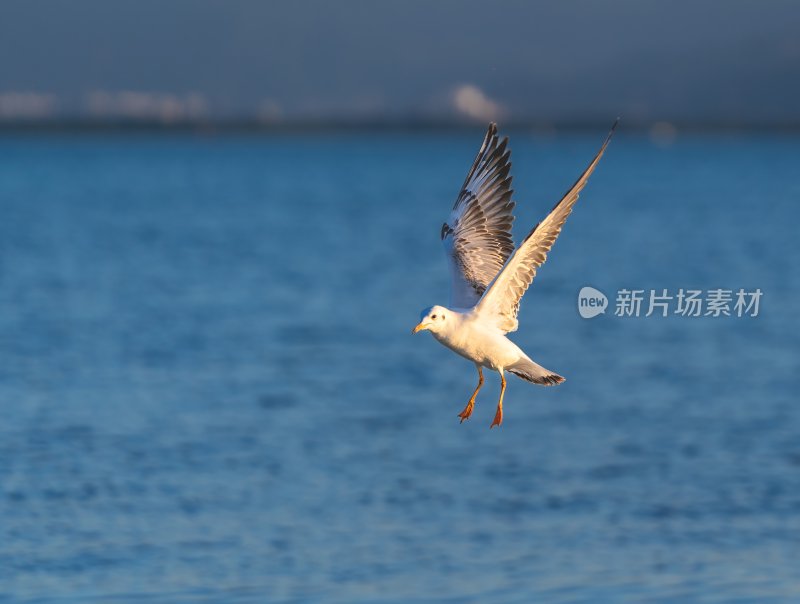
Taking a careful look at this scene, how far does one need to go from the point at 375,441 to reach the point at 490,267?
16.6 meters

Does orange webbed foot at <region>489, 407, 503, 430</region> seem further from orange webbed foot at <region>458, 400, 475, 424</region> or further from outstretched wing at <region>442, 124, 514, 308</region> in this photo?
outstretched wing at <region>442, 124, 514, 308</region>

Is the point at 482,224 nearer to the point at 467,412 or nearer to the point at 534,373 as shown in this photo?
the point at 534,373

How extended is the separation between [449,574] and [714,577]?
11.5ft

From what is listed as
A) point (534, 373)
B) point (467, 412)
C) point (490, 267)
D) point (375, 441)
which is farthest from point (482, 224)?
point (375, 441)

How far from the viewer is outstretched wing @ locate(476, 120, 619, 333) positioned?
9594 millimetres

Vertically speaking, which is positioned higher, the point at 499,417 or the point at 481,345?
the point at 481,345

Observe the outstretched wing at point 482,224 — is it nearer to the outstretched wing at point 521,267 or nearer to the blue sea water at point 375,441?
the outstretched wing at point 521,267

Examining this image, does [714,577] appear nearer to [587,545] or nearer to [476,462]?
[587,545]

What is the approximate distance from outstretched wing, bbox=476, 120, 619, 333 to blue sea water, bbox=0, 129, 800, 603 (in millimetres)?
9600

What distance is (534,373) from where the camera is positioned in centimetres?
1005

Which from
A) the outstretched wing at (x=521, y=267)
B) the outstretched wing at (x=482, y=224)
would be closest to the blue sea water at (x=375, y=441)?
the outstretched wing at (x=482, y=224)

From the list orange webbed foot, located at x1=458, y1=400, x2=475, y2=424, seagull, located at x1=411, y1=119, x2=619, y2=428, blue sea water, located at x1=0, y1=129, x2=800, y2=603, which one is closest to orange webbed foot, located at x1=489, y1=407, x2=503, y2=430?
seagull, located at x1=411, y1=119, x2=619, y2=428

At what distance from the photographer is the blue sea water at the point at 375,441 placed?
20344 mm

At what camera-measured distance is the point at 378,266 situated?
6016 centimetres
